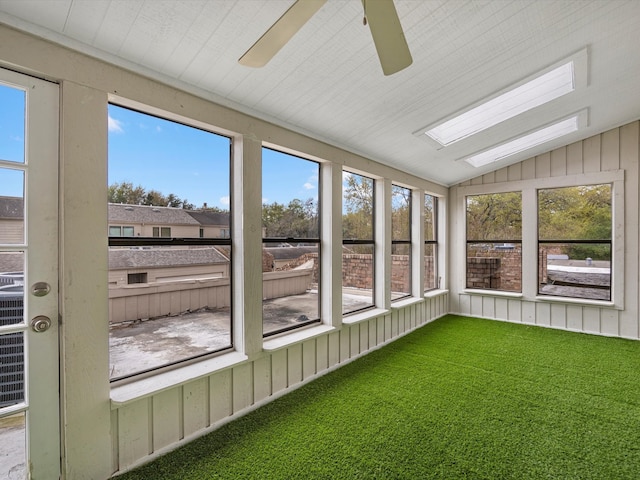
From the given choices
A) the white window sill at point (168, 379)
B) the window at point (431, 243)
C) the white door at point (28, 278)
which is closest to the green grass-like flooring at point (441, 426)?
the white window sill at point (168, 379)

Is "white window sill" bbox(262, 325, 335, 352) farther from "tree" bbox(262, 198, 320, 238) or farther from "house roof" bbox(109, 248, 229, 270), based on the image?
"tree" bbox(262, 198, 320, 238)

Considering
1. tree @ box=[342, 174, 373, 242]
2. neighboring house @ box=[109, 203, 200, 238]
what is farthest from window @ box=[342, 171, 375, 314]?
neighboring house @ box=[109, 203, 200, 238]

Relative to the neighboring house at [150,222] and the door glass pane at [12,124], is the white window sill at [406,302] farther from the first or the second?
the door glass pane at [12,124]

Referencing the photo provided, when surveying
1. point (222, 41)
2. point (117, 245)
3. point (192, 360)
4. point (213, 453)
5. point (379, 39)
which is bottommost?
point (213, 453)

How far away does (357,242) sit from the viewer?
328 centimetres

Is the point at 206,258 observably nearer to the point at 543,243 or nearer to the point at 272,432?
the point at 272,432

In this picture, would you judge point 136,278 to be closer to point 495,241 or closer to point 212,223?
point 212,223

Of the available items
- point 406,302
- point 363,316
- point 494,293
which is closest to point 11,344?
point 363,316

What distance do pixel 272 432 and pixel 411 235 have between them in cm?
309

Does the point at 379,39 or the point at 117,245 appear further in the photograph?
the point at 117,245

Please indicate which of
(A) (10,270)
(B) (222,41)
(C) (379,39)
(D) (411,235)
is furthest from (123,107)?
(D) (411,235)

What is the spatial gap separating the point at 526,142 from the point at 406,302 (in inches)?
97.5

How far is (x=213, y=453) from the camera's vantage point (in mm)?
1734

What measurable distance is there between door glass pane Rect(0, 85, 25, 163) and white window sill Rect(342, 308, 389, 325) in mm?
2548
